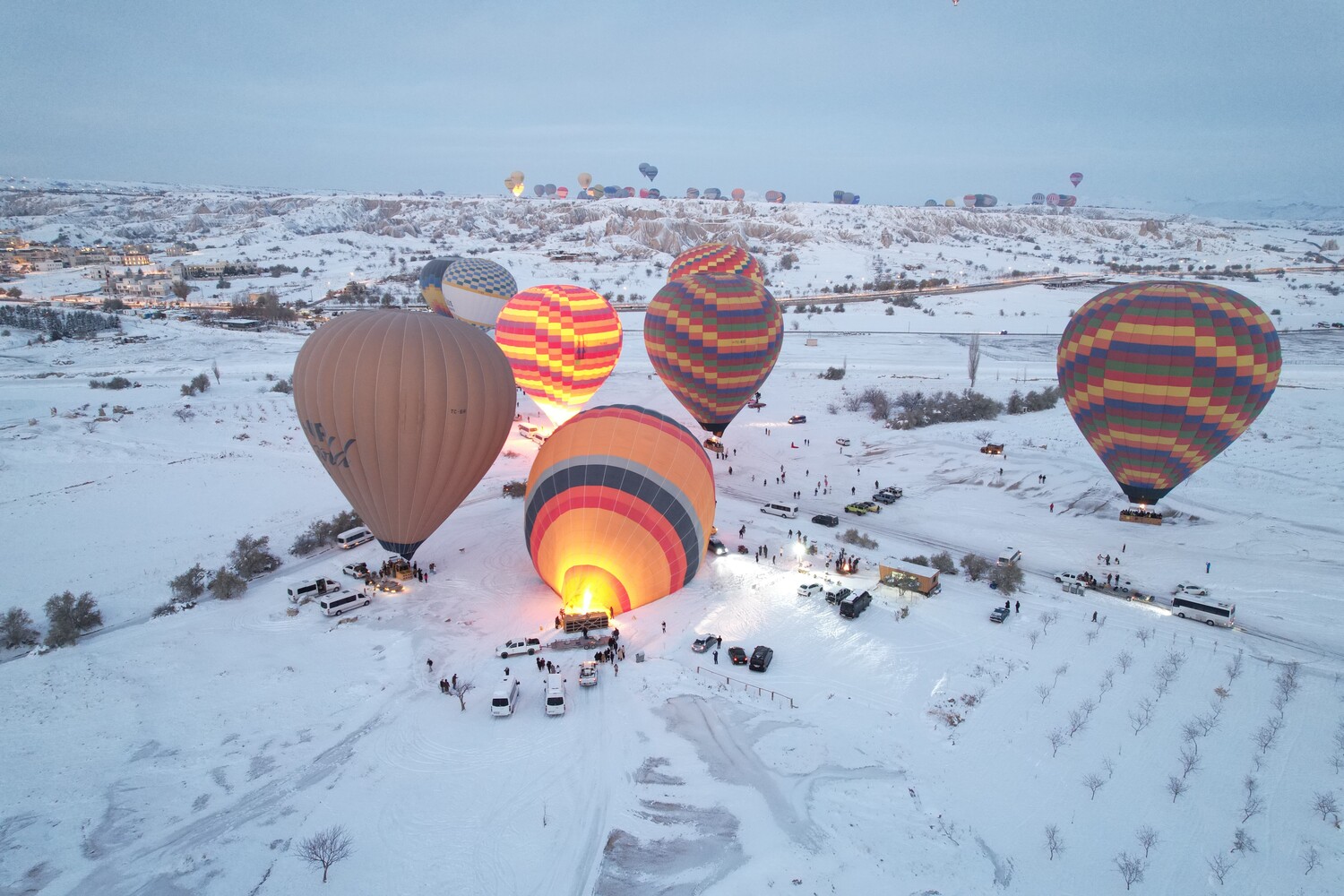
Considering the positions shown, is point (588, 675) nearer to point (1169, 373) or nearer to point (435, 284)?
point (1169, 373)

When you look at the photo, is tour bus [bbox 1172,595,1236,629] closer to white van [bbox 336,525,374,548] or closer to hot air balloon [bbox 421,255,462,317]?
white van [bbox 336,525,374,548]

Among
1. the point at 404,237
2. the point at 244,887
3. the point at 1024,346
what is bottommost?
the point at 244,887

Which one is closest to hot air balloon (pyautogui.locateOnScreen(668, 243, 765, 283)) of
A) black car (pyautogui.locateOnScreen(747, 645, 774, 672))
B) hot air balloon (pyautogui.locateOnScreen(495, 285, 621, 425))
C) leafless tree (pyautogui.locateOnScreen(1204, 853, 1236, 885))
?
hot air balloon (pyautogui.locateOnScreen(495, 285, 621, 425))

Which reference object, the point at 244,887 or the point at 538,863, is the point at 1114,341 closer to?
the point at 538,863

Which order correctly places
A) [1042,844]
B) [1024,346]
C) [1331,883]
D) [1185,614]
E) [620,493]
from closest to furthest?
[1331,883] < [1042,844] < [620,493] < [1185,614] < [1024,346]

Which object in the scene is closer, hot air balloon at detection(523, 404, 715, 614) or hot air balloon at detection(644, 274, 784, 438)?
hot air balloon at detection(523, 404, 715, 614)

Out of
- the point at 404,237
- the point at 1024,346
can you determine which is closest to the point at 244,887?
the point at 1024,346

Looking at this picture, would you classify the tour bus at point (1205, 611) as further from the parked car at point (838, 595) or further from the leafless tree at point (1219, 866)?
the leafless tree at point (1219, 866)
